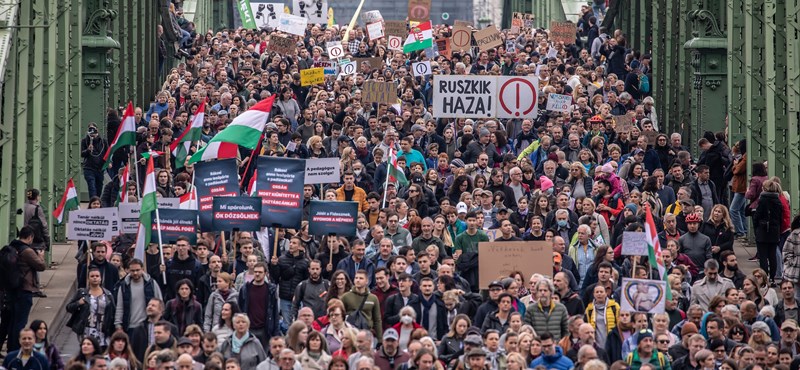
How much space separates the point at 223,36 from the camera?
52.6 metres

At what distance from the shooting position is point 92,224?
23.7 m

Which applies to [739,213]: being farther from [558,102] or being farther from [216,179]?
[216,179]

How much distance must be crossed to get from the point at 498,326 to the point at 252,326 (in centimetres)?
258

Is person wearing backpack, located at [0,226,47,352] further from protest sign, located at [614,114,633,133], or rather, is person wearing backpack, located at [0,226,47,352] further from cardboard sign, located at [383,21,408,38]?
cardboard sign, located at [383,21,408,38]

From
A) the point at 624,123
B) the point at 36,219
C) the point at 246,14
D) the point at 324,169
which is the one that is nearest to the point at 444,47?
the point at 246,14

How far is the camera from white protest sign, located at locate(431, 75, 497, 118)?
32.4 meters

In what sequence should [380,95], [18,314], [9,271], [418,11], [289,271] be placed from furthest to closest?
1. [418,11]
2. [380,95]
3. [289,271]
4. [18,314]
5. [9,271]

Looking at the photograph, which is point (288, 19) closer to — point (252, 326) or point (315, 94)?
point (315, 94)

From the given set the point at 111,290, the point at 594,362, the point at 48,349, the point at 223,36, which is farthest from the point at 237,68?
the point at 594,362

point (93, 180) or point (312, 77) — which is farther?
point (312, 77)

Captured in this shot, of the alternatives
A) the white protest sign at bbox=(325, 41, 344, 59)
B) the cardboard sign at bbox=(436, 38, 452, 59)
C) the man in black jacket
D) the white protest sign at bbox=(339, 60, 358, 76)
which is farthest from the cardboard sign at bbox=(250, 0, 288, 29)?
the man in black jacket

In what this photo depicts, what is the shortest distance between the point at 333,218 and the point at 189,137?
17.5ft

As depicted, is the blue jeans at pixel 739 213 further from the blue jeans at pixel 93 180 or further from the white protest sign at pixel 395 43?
the white protest sign at pixel 395 43

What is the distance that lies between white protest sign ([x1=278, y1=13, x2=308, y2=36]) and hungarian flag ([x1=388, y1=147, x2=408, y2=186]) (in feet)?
68.1
